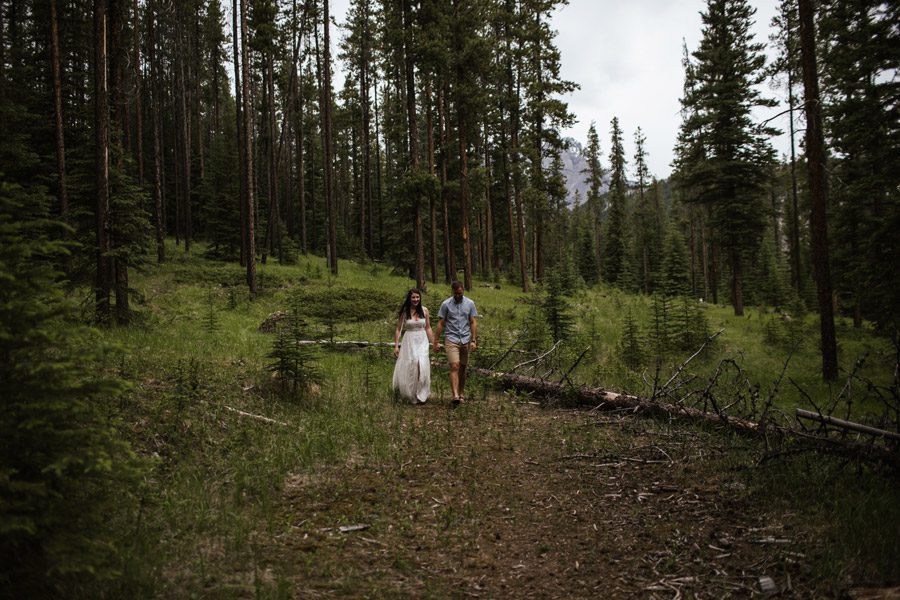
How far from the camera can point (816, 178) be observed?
12938 millimetres

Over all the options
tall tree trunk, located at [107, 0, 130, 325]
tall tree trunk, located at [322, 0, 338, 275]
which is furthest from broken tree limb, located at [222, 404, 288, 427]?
tall tree trunk, located at [322, 0, 338, 275]

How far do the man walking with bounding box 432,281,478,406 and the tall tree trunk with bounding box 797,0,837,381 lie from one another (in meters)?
10.5

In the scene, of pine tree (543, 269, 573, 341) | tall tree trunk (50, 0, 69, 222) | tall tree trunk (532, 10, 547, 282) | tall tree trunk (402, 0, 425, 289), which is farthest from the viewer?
tall tree trunk (532, 10, 547, 282)

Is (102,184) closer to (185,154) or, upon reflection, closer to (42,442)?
(42,442)

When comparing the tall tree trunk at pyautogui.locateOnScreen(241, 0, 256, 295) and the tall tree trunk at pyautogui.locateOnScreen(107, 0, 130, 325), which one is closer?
the tall tree trunk at pyautogui.locateOnScreen(107, 0, 130, 325)

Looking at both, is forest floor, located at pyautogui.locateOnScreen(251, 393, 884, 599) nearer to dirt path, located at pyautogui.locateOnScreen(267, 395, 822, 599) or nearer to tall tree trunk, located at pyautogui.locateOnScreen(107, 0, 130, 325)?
dirt path, located at pyautogui.locateOnScreen(267, 395, 822, 599)

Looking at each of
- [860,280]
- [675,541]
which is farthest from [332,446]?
[860,280]

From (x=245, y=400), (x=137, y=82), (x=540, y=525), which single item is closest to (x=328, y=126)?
(x=137, y=82)

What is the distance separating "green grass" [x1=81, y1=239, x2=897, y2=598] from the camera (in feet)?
13.1

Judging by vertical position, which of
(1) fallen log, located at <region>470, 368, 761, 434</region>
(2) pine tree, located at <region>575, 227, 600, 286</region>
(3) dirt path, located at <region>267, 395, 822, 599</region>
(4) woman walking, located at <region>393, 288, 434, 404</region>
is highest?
(2) pine tree, located at <region>575, 227, 600, 286</region>

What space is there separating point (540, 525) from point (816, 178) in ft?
43.3

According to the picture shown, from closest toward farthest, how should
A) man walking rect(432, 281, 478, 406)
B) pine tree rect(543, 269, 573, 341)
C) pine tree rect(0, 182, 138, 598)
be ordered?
pine tree rect(0, 182, 138, 598)
man walking rect(432, 281, 478, 406)
pine tree rect(543, 269, 573, 341)

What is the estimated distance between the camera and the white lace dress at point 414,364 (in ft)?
29.9

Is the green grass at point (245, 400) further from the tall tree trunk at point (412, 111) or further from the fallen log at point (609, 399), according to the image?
the tall tree trunk at point (412, 111)
